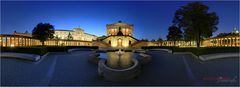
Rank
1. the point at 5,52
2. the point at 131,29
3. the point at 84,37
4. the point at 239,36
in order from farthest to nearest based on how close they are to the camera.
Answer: the point at 84,37 → the point at 131,29 → the point at 239,36 → the point at 5,52

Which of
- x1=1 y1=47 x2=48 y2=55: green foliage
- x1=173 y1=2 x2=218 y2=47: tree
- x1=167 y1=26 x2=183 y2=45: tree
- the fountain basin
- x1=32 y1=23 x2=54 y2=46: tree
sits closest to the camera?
the fountain basin

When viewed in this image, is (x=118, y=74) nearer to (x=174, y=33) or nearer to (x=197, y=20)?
(x=197, y=20)

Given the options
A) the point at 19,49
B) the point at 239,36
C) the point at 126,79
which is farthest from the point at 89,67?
the point at 239,36

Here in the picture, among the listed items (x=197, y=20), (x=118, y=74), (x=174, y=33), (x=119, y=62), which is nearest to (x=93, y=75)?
(x=118, y=74)

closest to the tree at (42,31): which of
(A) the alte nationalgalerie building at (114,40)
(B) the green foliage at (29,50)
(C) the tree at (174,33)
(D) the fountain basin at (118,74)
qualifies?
(A) the alte nationalgalerie building at (114,40)

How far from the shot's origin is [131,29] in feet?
339

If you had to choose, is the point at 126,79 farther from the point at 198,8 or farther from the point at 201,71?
the point at 198,8

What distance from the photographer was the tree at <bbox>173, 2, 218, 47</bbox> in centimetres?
3425

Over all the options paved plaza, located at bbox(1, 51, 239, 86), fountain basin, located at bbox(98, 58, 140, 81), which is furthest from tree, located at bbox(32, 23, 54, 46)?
fountain basin, located at bbox(98, 58, 140, 81)

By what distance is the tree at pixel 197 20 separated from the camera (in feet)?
112

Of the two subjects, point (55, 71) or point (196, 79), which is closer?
point (196, 79)

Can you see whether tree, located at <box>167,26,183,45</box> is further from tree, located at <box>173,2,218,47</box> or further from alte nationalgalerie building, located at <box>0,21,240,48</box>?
tree, located at <box>173,2,218,47</box>

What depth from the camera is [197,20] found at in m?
34.2

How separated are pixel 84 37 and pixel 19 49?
10278 cm
